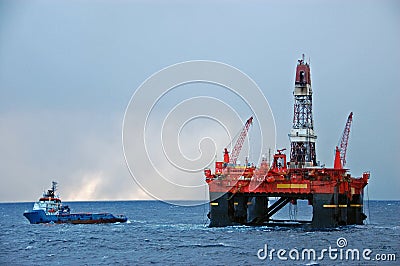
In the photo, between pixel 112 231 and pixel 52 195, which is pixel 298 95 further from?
pixel 52 195

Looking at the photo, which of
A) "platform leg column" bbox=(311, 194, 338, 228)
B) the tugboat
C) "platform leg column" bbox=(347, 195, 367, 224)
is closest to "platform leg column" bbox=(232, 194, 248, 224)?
"platform leg column" bbox=(311, 194, 338, 228)

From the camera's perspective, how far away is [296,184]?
72500 millimetres

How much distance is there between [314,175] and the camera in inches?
2867

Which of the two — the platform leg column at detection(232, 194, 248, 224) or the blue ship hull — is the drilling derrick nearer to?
the platform leg column at detection(232, 194, 248, 224)

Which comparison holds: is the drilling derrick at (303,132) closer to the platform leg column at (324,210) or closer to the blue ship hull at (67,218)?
the platform leg column at (324,210)

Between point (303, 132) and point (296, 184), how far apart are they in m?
11.9

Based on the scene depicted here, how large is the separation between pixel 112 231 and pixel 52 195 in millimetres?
13598

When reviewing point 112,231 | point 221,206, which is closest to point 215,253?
point 221,206

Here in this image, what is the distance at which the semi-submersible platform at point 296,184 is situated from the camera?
71.8m

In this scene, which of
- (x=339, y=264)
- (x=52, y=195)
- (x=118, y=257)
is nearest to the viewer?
(x=339, y=264)

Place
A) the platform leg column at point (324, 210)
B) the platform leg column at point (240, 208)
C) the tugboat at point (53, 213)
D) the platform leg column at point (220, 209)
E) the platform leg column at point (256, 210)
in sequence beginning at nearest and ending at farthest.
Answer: the platform leg column at point (324, 210) → the platform leg column at point (220, 209) → the platform leg column at point (240, 208) → the platform leg column at point (256, 210) → the tugboat at point (53, 213)

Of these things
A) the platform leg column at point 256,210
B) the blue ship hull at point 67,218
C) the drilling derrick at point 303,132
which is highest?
the drilling derrick at point 303,132

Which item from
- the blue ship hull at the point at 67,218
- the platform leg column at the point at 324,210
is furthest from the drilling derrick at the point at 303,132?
the blue ship hull at the point at 67,218

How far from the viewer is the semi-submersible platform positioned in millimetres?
71750
